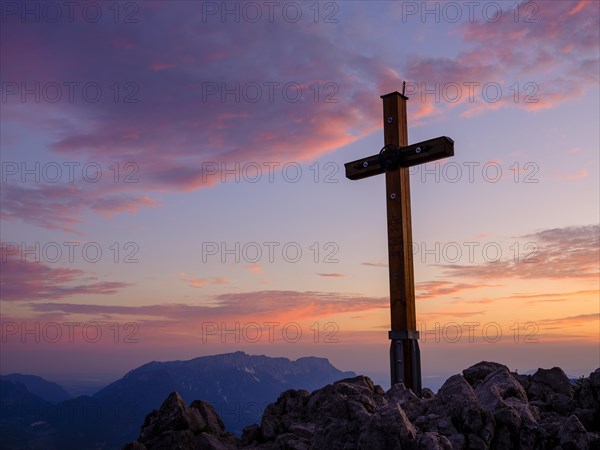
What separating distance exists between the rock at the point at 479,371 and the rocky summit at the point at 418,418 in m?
0.02

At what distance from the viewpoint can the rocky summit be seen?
33.7 ft

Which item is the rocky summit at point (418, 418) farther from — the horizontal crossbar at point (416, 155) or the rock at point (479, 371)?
the horizontal crossbar at point (416, 155)

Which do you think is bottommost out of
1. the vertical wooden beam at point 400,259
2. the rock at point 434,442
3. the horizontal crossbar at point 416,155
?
the rock at point 434,442

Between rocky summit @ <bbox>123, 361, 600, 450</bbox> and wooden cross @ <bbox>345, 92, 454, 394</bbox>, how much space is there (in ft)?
6.86

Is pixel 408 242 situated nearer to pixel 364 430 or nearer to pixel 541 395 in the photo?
pixel 541 395

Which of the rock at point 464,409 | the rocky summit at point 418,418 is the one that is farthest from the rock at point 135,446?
the rock at point 464,409

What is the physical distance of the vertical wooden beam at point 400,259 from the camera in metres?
17.6

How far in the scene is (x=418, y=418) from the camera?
1138 cm

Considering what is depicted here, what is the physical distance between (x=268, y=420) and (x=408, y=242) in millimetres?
7207

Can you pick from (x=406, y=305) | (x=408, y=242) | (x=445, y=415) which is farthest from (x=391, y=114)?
(x=445, y=415)

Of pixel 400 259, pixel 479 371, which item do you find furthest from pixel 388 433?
pixel 400 259

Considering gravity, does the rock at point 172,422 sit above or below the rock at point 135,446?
above

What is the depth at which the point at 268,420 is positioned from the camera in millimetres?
13727

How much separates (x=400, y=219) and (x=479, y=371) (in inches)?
205
